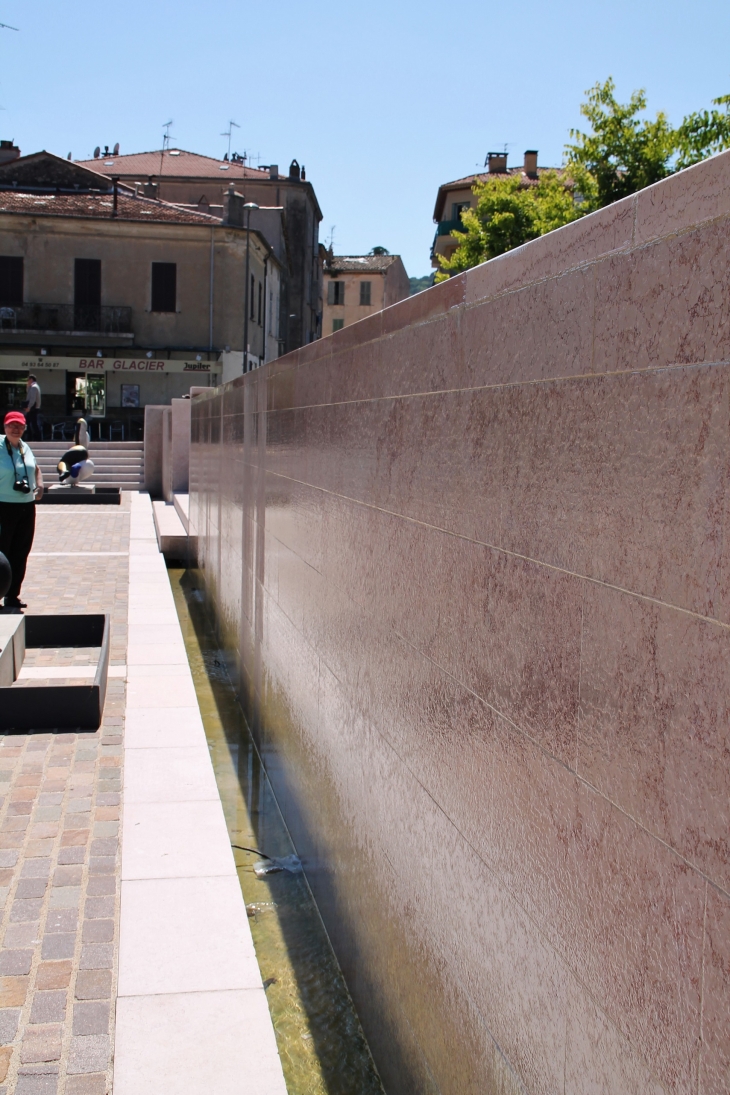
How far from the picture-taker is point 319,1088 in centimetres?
385

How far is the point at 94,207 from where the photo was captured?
43.3m

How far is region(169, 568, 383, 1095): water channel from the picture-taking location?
3979 mm

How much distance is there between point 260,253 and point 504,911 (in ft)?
151

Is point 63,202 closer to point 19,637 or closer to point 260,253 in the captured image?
point 260,253

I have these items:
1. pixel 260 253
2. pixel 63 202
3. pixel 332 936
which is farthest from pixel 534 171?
pixel 332 936

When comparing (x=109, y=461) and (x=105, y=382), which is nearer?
(x=109, y=461)

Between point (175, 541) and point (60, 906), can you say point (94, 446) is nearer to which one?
point (175, 541)

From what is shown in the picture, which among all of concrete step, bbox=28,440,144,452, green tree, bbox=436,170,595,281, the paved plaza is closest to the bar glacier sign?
green tree, bbox=436,170,595,281

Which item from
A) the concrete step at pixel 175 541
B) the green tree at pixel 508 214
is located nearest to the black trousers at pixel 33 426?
the concrete step at pixel 175 541

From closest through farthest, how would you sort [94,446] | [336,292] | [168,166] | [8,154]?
[94,446] → [8,154] → [168,166] → [336,292]

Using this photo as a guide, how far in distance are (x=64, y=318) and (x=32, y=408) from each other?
37.2ft

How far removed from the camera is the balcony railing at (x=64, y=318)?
4141 centimetres

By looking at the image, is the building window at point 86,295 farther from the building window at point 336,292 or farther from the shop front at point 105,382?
the building window at point 336,292

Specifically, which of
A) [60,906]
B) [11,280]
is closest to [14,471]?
[60,906]
